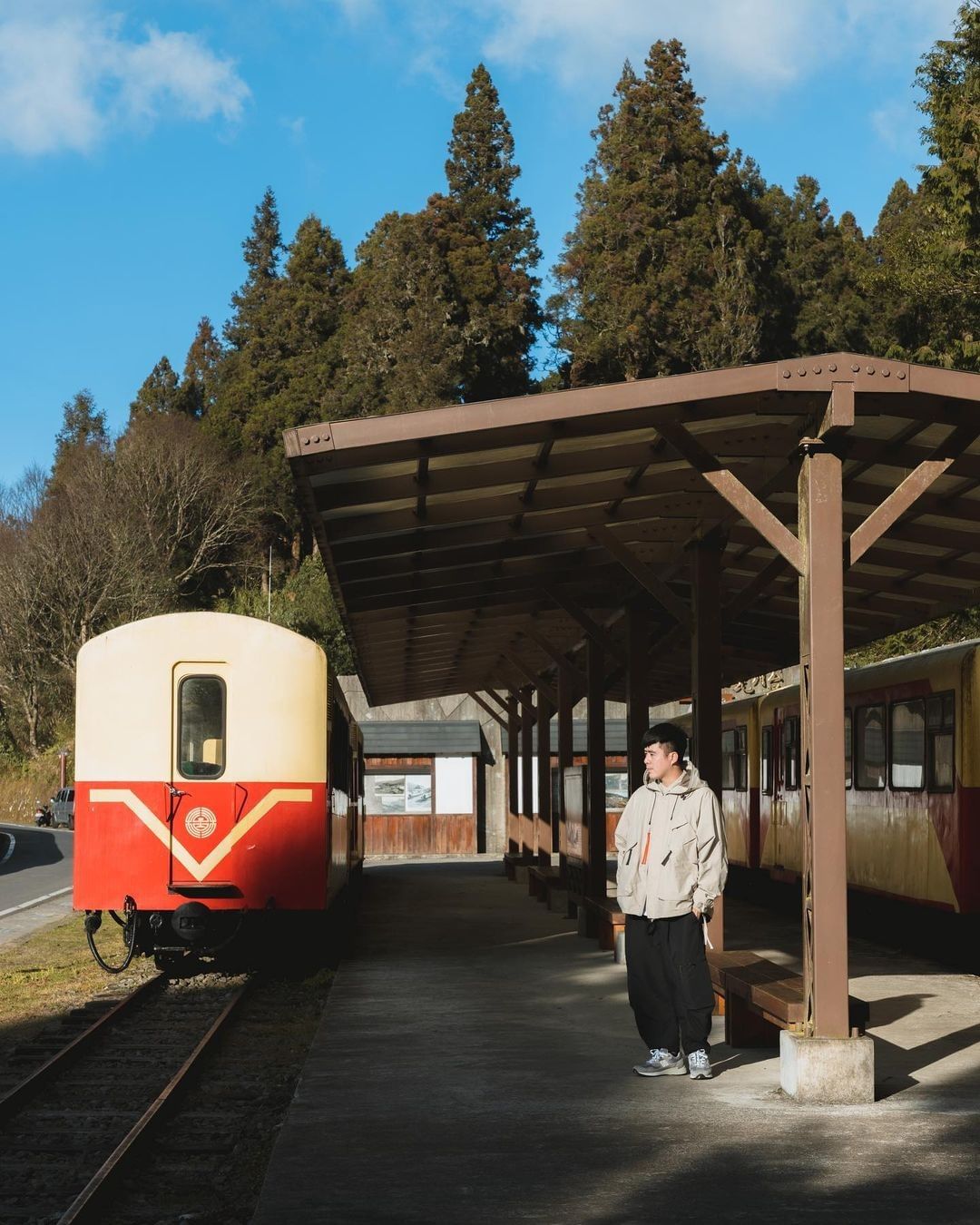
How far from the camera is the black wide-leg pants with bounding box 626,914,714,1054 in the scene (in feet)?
26.2

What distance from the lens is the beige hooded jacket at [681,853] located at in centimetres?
798

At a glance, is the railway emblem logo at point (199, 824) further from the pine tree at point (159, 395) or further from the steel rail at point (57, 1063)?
the pine tree at point (159, 395)

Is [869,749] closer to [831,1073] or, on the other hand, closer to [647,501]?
[647,501]

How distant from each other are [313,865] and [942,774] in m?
5.26

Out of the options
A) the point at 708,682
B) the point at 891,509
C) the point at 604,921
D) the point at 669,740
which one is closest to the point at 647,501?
the point at 708,682

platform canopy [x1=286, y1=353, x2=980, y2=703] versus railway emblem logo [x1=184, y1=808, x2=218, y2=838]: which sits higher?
platform canopy [x1=286, y1=353, x2=980, y2=703]

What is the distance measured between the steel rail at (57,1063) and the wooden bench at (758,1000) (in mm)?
3766

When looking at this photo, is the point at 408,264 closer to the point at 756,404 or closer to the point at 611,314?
the point at 611,314

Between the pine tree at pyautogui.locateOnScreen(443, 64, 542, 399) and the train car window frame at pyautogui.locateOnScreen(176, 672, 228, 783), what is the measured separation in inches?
1786

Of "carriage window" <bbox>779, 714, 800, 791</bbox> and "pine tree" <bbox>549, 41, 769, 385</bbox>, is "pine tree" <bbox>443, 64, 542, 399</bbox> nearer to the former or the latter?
"pine tree" <bbox>549, 41, 769, 385</bbox>

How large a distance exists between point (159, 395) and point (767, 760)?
62.7 meters

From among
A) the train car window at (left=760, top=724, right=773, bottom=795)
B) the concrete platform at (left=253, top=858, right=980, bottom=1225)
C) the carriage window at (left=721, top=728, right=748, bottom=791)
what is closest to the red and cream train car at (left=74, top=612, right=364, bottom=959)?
the concrete platform at (left=253, top=858, right=980, bottom=1225)

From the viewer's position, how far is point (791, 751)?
19562 mm

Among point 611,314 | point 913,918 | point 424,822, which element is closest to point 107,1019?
point 913,918
